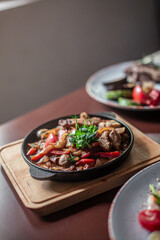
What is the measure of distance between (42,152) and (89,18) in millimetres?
3798

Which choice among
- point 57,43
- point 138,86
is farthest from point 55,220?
point 57,43

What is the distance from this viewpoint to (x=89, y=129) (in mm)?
1711

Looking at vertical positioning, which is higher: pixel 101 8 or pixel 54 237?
pixel 101 8

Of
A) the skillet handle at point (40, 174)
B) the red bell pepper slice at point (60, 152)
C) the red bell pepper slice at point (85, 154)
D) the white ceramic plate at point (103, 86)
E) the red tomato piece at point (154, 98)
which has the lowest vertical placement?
the red tomato piece at point (154, 98)

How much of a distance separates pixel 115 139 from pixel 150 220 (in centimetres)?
58

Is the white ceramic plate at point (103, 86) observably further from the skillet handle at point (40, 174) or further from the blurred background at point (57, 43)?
→ the blurred background at point (57, 43)

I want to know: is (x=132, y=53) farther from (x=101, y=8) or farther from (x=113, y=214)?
(x=113, y=214)

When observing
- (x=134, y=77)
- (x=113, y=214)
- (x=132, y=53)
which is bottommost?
(x=132, y=53)

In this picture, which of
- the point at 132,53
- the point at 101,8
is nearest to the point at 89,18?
the point at 101,8

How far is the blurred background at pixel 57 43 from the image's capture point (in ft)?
13.5

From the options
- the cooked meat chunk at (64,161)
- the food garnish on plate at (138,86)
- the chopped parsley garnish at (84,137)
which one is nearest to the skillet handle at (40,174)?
the cooked meat chunk at (64,161)

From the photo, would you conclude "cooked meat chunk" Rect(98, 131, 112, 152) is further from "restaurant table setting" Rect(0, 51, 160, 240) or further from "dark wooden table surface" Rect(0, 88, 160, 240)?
"dark wooden table surface" Rect(0, 88, 160, 240)

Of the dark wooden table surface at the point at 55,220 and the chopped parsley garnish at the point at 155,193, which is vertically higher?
the chopped parsley garnish at the point at 155,193

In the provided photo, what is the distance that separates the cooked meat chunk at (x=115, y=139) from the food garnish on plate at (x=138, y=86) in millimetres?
831
